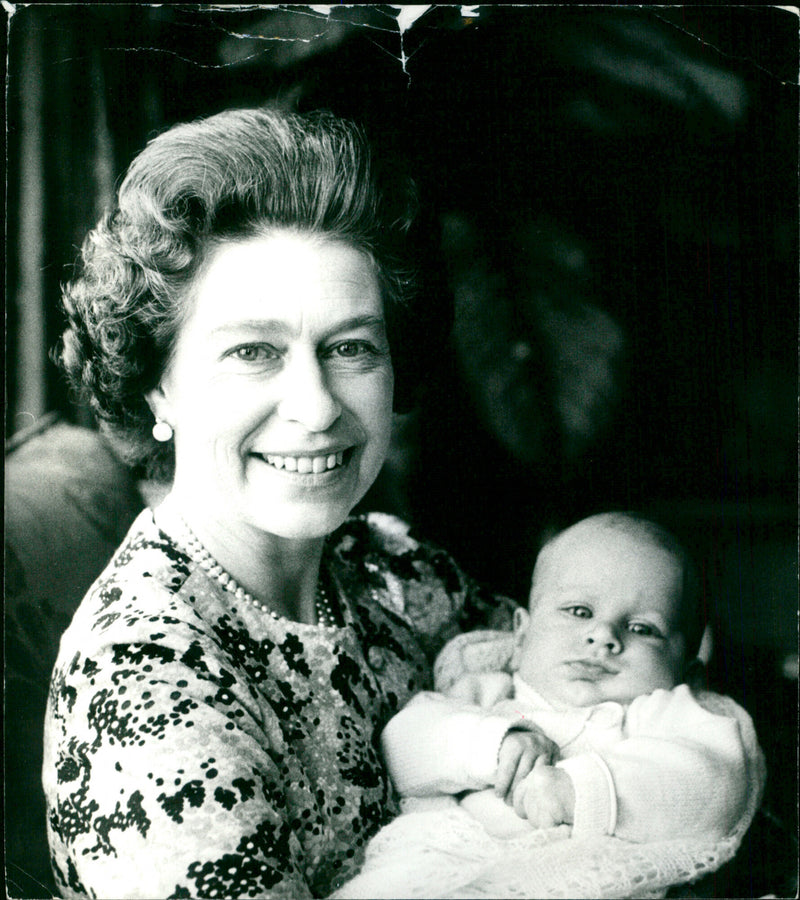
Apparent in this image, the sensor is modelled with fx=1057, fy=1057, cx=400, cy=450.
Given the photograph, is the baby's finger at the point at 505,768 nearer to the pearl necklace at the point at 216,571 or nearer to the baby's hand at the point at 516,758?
the baby's hand at the point at 516,758

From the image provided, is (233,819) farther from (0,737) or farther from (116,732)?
(0,737)

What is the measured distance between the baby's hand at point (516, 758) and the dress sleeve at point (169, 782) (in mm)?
327

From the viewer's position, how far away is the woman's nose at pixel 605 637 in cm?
171

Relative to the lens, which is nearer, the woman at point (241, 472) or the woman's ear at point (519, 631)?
the woman at point (241, 472)

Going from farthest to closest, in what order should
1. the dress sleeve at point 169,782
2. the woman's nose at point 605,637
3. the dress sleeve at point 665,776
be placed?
the woman's nose at point 605,637 < the dress sleeve at point 665,776 < the dress sleeve at point 169,782

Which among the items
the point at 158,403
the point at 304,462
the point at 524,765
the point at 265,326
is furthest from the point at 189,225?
the point at 524,765

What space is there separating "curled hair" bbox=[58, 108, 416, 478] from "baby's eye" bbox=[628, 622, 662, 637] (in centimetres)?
55

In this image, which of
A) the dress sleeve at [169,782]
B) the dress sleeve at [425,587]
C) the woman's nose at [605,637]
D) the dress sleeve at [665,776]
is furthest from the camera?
the dress sleeve at [425,587]

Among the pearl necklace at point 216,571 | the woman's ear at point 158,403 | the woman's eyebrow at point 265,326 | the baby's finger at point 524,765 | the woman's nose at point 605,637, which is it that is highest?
the woman's eyebrow at point 265,326

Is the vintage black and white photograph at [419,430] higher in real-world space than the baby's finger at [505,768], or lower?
higher

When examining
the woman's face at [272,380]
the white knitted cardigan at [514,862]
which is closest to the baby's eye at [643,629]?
the white knitted cardigan at [514,862]

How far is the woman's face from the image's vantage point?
1.69 m

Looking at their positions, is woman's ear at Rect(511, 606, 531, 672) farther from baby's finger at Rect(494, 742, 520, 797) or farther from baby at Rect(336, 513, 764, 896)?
baby's finger at Rect(494, 742, 520, 797)

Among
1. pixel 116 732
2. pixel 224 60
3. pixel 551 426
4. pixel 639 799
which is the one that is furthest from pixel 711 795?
pixel 224 60
